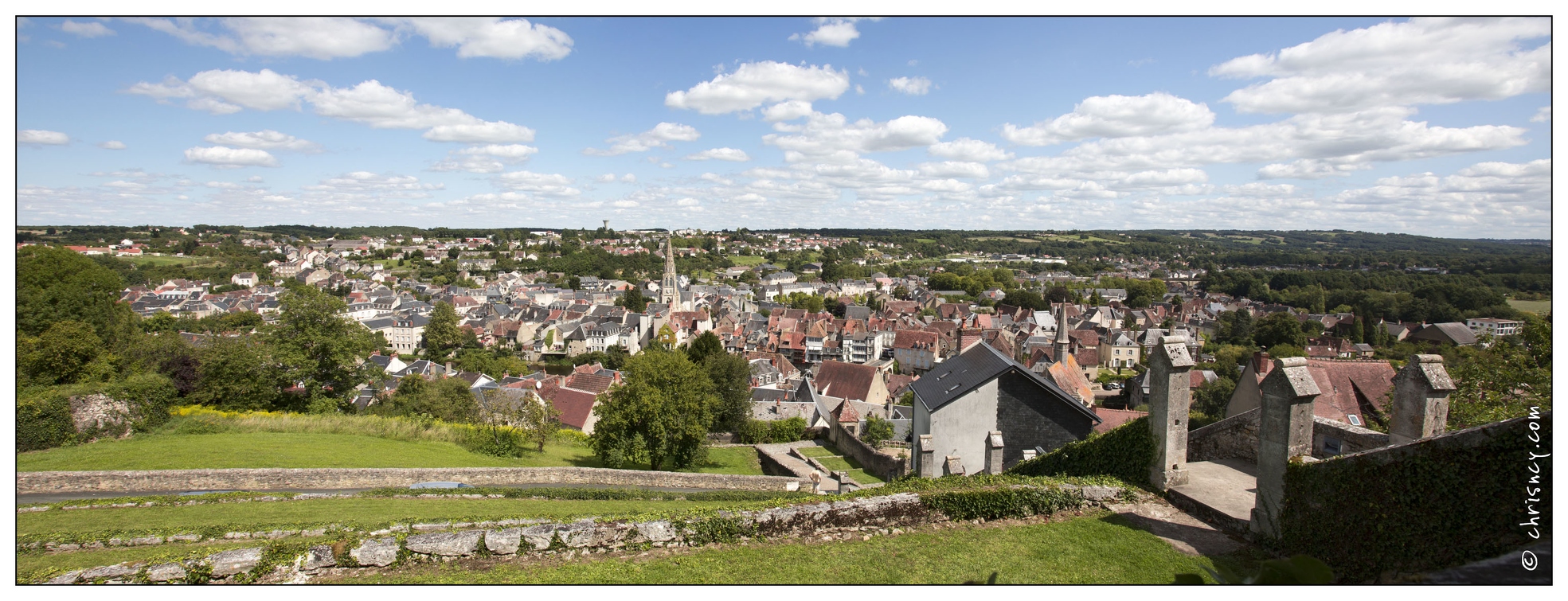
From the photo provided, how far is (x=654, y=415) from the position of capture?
2089cm

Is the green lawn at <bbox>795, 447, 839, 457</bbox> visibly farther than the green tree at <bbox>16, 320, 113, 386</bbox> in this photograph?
Yes

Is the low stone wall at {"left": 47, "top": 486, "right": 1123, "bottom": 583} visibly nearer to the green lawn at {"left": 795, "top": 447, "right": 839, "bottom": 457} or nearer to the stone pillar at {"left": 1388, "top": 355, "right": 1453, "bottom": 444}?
the stone pillar at {"left": 1388, "top": 355, "right": 1453, "bottom": 444}

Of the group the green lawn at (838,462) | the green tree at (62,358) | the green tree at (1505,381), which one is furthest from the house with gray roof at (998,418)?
the green tree at (62,358)

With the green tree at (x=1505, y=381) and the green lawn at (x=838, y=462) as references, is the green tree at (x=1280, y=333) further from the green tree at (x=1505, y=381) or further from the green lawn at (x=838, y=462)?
the green tree at (x=1505, y=381)

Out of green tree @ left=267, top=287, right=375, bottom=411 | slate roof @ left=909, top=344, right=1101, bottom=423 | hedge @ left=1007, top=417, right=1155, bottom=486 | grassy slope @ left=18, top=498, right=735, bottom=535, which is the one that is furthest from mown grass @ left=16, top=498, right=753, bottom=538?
green tree @ left=267, top=287, right=375, bottom=411

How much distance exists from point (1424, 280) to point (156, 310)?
495ft

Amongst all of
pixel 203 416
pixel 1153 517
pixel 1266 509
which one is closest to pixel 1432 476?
pixel 1266 509

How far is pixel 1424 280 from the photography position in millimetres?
83125

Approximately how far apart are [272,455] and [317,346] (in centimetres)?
995

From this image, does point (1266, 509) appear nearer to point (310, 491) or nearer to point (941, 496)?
point (941, 496)

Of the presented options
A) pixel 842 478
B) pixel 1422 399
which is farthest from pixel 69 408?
pixel 1422 399

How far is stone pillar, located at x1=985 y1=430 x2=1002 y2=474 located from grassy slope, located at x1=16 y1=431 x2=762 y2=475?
11.3 metres

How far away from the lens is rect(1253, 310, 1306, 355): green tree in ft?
227

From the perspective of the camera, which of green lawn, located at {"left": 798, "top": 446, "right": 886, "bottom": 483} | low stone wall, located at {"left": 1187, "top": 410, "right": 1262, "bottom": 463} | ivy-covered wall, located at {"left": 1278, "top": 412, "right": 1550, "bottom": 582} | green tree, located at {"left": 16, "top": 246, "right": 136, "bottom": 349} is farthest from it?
green tree, located at {"left": 16, "top": 246, "right": 136, "bottom": 349}
